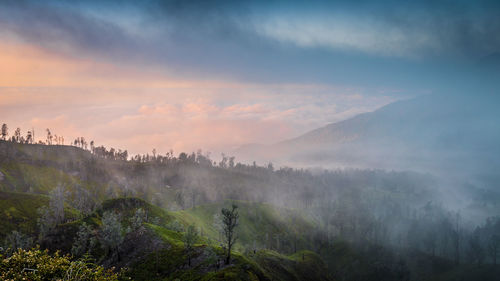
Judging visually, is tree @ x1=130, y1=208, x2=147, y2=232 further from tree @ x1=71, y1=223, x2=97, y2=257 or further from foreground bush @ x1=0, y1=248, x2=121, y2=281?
foreground bush @ x1=0, y1=248, x2=121, y2=281

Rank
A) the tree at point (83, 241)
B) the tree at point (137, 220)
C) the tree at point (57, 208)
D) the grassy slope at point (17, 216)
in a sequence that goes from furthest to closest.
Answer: the tree at point (57, 208) → the grassy slope at point (17, 216) → the tree at point (137, 220) → the tree at point (83, 241)

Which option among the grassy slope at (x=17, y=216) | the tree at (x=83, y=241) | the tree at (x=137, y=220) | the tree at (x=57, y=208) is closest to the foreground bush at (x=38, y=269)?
the tree at (x=137, y=220)

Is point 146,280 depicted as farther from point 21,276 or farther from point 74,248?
point 21,276

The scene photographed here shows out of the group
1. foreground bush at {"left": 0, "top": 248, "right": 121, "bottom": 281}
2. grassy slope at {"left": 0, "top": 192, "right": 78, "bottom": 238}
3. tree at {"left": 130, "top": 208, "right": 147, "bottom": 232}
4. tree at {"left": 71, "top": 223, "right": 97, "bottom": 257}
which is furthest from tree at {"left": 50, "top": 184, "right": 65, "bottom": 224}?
foreground bush at {"left": 0, "top": 248, "right": 121, "bottom": 281}

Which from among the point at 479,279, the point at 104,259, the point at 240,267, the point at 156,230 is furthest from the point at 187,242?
the point at 479,279

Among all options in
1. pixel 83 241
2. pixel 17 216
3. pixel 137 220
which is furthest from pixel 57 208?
pixel 137 220

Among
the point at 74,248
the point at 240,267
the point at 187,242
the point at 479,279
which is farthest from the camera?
the point at 479,279

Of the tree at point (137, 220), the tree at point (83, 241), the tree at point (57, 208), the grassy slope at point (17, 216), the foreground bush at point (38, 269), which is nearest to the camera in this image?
the foreground bush at point (38, 269)

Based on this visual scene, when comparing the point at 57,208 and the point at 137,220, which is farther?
the point at 57,208

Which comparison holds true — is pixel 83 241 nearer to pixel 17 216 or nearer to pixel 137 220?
pixel 137 220

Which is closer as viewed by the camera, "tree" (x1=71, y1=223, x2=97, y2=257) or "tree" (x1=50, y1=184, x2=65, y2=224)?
"tree" (x1=71, y1=223, x2=97, y2=257)

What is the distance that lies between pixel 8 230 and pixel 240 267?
610ft

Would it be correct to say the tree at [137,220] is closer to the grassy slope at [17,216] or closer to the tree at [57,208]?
the tree at [57,208]

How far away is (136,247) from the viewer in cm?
9625
